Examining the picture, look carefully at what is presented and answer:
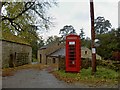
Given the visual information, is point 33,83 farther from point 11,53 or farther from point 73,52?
point 11,53

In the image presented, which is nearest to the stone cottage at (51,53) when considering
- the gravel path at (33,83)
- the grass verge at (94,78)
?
the grass verge at (94,78)

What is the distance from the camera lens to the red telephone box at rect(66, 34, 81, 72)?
17.0 meters

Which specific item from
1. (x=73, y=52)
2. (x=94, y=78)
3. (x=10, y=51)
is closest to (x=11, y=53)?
(x=10, y=51)

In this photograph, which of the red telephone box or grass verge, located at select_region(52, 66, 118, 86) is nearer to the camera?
grass verge, located at select_region(52, 66, 118, 86)

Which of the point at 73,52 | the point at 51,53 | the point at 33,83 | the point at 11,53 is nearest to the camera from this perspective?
the point at 33,83

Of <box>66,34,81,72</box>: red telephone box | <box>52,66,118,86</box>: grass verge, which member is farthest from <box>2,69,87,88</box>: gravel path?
<box>66,34,81,72</box>: red telephone box

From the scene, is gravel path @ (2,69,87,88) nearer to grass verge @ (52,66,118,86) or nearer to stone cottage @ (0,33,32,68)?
grass verge @ (52,66,118,86)

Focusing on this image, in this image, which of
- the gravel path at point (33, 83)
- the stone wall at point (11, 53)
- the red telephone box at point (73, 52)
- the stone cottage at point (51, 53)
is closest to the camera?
the gravel path at point (33, 83)

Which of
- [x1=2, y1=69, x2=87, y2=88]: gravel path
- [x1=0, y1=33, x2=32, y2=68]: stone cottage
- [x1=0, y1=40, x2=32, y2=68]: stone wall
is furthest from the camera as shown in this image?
[x1=0, y1=40, x2=32, y2=68]: stone wall

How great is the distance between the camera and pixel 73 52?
17141 mm

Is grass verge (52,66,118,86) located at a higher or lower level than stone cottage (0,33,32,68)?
lower

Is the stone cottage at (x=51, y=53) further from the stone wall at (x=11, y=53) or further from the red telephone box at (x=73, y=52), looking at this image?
the red telephone box at (x=73, y=52)

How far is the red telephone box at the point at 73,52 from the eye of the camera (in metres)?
Answer: 17.0

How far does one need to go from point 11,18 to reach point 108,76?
28.9 feet
